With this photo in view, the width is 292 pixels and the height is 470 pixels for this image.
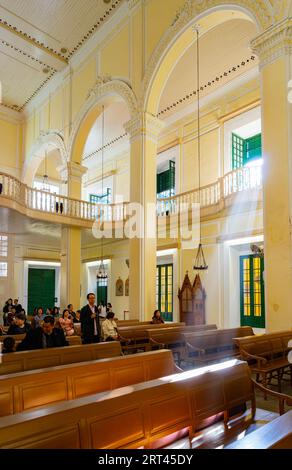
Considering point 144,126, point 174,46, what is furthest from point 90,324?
point 174,46

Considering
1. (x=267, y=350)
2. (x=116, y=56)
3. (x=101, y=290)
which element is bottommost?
(x=267, y=350)

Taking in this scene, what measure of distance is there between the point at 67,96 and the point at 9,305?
8.74 metres

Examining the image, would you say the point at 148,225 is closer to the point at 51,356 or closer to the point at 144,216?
the point at 144,216

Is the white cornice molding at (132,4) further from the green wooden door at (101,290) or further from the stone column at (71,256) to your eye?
the green wooden door at (101,290)

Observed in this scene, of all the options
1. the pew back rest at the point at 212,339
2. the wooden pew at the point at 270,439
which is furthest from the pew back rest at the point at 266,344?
the wooden pew at the point at 270,439

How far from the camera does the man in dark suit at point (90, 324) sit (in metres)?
6.92

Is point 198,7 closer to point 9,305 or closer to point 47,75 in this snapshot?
point 47,75

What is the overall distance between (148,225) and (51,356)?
5830 millimetres

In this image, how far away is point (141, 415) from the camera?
2.79m

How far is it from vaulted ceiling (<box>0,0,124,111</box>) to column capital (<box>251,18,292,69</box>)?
674cm

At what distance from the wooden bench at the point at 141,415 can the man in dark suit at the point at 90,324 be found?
3612mm

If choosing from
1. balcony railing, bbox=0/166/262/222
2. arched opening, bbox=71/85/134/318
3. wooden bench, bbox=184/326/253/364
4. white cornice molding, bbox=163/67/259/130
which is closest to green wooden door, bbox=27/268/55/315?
arched opening, bbox=71/85/134/318

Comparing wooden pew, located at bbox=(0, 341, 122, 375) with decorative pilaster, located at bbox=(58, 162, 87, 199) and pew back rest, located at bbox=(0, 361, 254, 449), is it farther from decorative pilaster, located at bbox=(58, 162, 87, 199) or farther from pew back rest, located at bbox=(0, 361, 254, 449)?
decorative pilaster, located at bbox=(58, 162, 87, 199)
